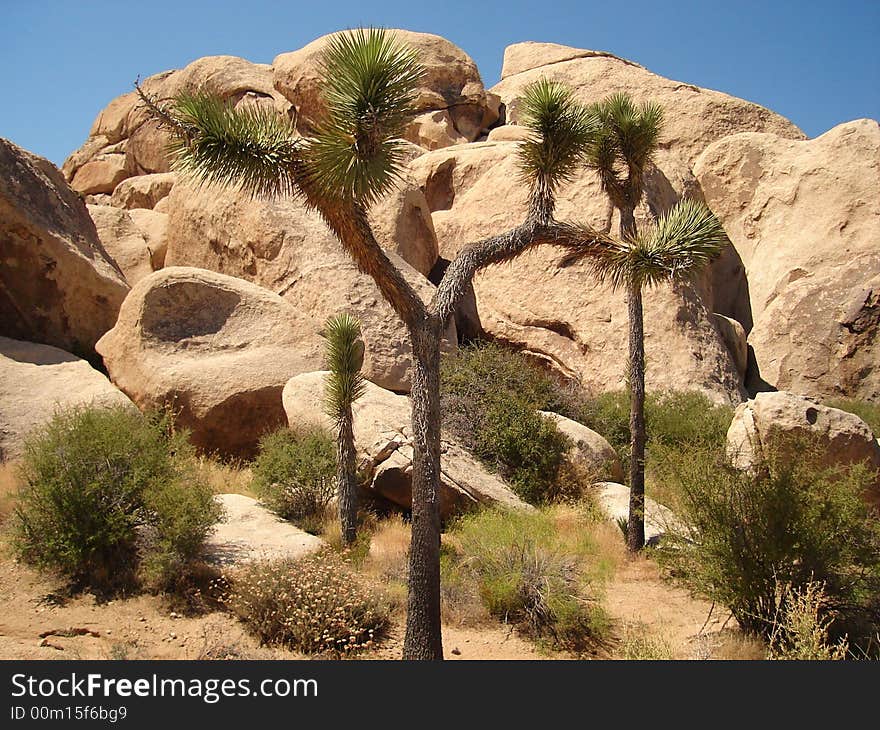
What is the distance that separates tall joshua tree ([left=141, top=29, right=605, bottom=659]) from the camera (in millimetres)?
5992

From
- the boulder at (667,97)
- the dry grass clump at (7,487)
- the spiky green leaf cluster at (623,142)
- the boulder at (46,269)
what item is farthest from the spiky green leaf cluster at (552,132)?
the boulder at (667,97)

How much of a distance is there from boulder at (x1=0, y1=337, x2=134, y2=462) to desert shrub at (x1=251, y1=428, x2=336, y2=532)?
265 centimetres

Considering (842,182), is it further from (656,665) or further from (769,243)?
(656,665)

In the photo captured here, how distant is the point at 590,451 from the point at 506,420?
4.85 ft

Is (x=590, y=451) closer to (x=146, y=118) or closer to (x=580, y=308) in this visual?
(x=580, y=308)

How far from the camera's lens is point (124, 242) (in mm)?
18656

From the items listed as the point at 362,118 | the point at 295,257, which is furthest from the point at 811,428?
the point at 295,257

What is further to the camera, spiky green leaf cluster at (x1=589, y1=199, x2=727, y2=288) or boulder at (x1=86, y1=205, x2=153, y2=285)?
boulder at (x1=86, y1=205, x2=153, y2=285)

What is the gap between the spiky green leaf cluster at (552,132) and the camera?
773 cm

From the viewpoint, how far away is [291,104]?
87.4 ft

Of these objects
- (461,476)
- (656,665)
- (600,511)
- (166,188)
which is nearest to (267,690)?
(656,665)

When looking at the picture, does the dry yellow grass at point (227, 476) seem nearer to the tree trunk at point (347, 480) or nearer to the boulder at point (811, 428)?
the tree trunk at point (347, 480)

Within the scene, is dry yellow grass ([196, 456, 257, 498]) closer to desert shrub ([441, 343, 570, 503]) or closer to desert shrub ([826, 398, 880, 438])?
desert shrub ([441, 343, 570, 503])

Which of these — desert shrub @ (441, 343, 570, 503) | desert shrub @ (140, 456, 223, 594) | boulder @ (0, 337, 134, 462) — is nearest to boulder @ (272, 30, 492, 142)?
desert shrub @ (441, 343, 570, 503)
